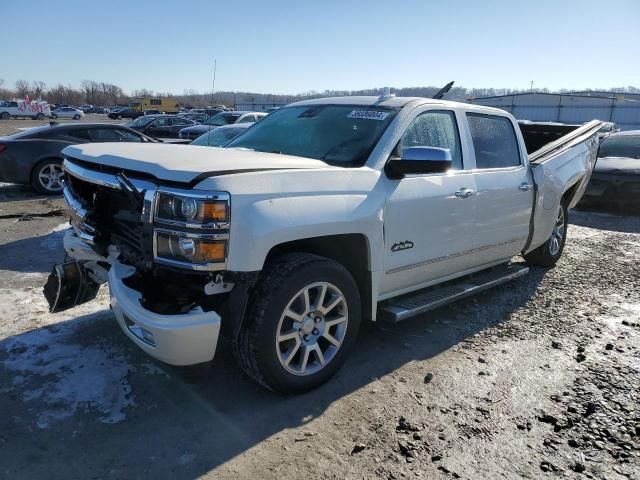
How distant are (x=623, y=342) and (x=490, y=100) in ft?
139

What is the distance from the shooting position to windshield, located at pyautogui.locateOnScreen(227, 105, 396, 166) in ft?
11.9

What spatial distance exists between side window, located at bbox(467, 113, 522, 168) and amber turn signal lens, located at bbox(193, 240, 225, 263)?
2569 mm

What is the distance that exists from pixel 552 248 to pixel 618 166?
4.91 meters

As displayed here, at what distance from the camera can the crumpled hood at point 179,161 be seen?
2.70m

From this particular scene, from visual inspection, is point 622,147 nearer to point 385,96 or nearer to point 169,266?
point 385,96

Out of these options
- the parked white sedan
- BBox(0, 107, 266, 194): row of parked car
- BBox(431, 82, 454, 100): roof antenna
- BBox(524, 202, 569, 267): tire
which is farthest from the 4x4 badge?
the parked white sedan

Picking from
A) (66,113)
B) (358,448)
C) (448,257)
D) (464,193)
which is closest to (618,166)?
(464,193)

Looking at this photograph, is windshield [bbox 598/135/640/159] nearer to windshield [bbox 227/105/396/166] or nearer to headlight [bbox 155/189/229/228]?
windshield [bbox 227/105/396/166]

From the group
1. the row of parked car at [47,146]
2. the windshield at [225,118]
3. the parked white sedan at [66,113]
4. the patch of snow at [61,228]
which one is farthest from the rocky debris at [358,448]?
the parked white sedan at [66,113]

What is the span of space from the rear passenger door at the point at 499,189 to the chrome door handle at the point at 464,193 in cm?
13

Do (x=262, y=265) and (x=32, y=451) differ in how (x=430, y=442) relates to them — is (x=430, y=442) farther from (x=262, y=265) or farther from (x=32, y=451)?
(x=32, y=451)

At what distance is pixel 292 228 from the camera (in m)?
2.88

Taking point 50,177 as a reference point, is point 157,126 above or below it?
above

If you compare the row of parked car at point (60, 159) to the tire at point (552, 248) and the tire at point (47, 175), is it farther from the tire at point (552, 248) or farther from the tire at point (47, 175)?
the tire at point (552, 248)
